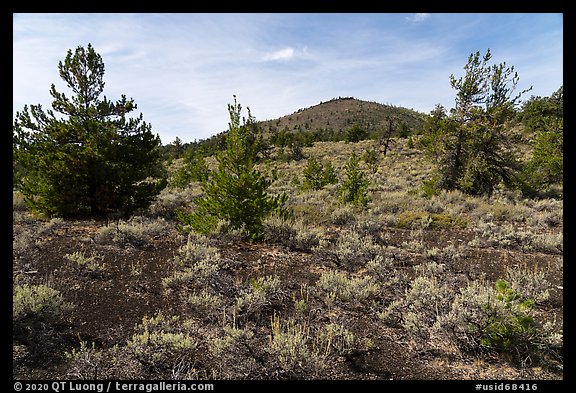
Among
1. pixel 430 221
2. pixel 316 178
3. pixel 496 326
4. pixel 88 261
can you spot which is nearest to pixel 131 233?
pixel 88 261

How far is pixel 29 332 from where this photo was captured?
417cm

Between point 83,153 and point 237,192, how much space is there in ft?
20.6

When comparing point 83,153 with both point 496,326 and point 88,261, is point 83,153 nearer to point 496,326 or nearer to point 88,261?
point 88,261

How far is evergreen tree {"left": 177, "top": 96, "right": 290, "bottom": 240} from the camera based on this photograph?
8820mm

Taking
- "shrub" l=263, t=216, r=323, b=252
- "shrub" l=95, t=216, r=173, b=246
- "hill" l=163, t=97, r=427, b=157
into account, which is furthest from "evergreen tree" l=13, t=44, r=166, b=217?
"hill" l=163, t=97, r=427, b=157

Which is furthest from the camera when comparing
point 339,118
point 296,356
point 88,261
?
point 339,118

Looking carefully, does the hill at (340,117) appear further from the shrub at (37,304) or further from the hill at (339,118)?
the shrub at (37,304)

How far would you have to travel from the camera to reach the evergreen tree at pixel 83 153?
35.1ft

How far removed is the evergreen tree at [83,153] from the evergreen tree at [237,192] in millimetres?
4500

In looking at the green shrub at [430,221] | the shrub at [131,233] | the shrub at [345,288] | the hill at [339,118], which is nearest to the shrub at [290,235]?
the shrub at [345,288]

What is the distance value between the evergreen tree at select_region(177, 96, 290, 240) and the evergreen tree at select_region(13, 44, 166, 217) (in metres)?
4.50

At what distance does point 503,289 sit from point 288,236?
590cm

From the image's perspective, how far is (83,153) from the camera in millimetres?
10820

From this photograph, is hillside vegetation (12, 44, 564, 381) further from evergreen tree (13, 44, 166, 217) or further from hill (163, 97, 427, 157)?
hill (163, 97, 427, 157)
